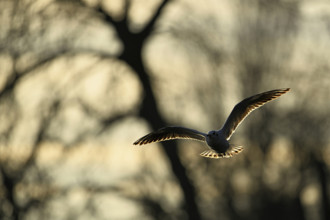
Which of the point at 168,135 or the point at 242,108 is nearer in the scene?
the point at 242,108

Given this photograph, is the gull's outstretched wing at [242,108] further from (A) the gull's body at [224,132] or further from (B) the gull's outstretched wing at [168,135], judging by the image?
(B) the gull's outstretched wing at [168,135]

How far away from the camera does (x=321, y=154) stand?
41.0 feet

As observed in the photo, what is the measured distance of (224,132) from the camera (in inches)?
291

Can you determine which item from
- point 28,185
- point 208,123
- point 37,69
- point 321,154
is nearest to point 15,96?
point 37,69

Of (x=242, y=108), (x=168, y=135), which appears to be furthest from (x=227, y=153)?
(x=168, y=135)

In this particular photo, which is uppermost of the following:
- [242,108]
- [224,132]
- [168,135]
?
[242,108]

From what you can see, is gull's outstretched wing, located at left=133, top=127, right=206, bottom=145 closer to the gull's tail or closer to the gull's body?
the gull's body

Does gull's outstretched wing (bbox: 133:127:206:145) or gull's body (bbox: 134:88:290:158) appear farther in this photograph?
gull's outstretched wing (bbox: 133:127:206:145)

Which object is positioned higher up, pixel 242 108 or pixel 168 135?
pixel 242 108

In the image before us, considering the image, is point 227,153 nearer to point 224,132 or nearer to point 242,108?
point 224,132

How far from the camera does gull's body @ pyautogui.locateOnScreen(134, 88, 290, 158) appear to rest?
7229 mm

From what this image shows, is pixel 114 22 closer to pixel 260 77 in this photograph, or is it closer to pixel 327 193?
pixel 260 77

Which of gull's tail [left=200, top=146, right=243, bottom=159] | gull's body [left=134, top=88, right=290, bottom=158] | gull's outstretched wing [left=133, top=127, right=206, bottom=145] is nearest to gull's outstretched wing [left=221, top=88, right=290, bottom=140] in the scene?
gull's body [left=134, top=88, right=290, bottom=158]

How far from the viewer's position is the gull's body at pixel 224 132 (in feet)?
23.7
